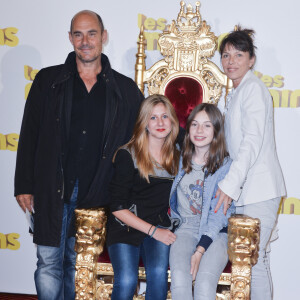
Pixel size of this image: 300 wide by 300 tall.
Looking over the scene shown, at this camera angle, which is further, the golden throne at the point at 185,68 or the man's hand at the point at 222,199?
the golden throne at the point at 185,68

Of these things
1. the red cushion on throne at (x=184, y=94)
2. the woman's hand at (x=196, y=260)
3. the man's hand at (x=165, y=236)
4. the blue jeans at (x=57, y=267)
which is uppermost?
the red cushion on throne at (x=184, y=94)

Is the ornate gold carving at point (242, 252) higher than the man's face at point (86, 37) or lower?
lower

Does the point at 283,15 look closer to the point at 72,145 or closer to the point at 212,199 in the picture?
the point at 212,199

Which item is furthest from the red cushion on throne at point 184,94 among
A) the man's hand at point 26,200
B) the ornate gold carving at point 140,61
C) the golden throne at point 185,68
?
the man's hand at point 26,200

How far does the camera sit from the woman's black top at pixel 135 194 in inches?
85.3

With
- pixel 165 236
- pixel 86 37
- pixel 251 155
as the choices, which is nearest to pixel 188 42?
pixel 86 37

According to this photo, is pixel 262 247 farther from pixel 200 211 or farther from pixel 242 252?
pixel 200 211

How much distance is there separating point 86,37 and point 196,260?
4.57 feet

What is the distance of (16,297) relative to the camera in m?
3.22

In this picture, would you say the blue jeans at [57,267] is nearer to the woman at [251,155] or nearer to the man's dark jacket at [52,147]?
the man's dark jacket at [52,147]

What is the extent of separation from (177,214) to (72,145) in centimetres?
72

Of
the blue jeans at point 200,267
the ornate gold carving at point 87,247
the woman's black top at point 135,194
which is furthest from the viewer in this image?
the woman's black top at point 135,194

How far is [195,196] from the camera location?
224 centimetres

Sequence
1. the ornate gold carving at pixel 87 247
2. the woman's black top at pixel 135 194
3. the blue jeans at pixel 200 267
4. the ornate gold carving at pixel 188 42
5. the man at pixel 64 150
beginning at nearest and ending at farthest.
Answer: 1. the blue jeans at pixel 200 267
2. the ornate gold carving at pixel 87 247
3. the woman's black top at pixel 135 194
4. the man at pixel 64 150
5. the ornate gold carving at pixel 188 42
